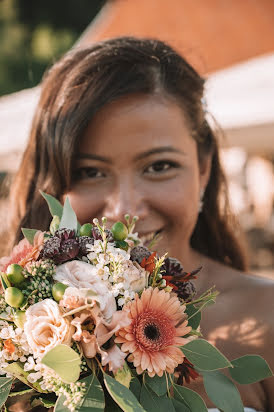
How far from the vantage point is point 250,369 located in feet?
4.40

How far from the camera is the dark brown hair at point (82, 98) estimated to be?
6.57ft

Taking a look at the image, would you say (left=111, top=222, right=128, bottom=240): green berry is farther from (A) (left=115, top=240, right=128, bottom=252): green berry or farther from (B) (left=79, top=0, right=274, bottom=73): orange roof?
(B) (left=79, top=0, right=274, bottom=73): orange roof

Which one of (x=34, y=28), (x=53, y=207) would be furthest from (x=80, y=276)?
(x=34, y=28)

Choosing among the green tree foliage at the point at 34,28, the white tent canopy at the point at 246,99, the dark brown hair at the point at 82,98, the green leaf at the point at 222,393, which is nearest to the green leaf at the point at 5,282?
the green leaf at the point at 222,393

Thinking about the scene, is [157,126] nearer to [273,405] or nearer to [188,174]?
[188,174]

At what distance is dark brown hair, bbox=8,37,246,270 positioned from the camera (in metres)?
2.00

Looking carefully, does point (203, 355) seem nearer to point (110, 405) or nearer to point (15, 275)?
point (110, 405)

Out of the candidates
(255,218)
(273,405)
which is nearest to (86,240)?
(273,405)

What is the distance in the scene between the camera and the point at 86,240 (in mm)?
1323

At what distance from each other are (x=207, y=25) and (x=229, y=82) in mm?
3696

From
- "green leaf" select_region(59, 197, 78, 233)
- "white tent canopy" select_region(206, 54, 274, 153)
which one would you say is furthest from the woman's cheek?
"white tent canopy" select_region(206, 54, 274, 153)

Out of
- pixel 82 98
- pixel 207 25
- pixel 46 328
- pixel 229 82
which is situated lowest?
pixel 207 25

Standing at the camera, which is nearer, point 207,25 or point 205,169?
point 205,169

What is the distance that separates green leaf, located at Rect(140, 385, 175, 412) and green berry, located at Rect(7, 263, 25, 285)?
15.2 inches
